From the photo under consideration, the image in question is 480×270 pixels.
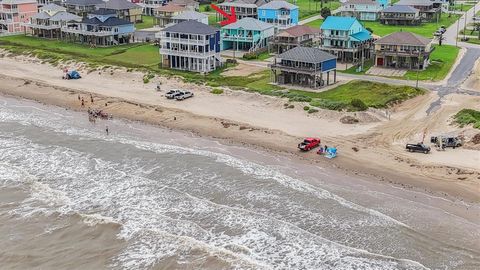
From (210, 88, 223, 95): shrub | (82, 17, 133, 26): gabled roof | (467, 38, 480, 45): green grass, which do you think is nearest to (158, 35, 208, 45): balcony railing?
(210, 88, 223, 95): shrub

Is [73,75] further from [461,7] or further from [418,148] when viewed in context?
[461,7]

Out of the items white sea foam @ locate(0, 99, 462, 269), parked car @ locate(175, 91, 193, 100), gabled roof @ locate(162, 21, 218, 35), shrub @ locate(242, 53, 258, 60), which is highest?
gabled roof @ locate(162, 21, 218, 35)

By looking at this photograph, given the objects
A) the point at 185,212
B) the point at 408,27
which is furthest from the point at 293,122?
the point at 408,27

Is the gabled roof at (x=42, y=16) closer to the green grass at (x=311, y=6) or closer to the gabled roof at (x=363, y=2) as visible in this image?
the green grass at (x=311, y=6)

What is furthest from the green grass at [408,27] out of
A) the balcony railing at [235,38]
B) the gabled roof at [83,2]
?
the gabled roof at [83,2]

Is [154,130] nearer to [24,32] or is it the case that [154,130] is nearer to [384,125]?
[384,125]

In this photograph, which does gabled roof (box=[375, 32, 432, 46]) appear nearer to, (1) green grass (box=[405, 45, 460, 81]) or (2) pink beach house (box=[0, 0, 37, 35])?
(1) green grass (box=[405, 45, 460, 81])
